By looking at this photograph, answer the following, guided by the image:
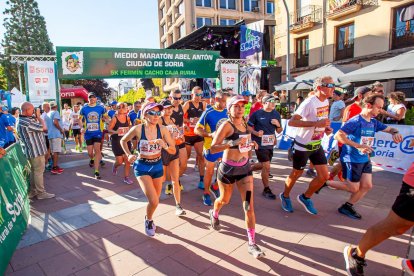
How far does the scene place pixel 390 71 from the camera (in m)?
8.34

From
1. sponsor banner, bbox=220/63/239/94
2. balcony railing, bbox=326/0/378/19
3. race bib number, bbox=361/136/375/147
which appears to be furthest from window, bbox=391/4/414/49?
race bib number, bbox=361/136/375/147

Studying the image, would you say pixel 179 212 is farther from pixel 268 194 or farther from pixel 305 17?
pixel 305 17

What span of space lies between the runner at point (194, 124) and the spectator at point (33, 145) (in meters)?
2.98

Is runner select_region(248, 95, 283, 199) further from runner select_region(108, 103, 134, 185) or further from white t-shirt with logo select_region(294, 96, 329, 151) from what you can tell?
runner select_region(108, 103, 134, 185)

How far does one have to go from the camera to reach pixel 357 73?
31.7 feet

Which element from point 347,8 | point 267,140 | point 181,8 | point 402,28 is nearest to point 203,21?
point 181,8

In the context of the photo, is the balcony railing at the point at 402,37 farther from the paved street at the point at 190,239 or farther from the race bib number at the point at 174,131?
the race bib number at the point at 174,131

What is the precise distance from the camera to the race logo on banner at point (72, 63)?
10.4 metres

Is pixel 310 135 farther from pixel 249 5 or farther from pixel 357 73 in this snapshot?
pixel 249 5

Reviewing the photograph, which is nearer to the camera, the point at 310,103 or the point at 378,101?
the point at 378,101

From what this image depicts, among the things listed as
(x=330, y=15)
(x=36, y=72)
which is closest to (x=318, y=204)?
(x=36, y=72)

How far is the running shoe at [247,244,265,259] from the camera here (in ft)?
10.3

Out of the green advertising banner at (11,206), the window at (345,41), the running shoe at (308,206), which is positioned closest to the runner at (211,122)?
the running shoe at (308,206)

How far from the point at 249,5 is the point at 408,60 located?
34.1 meters
